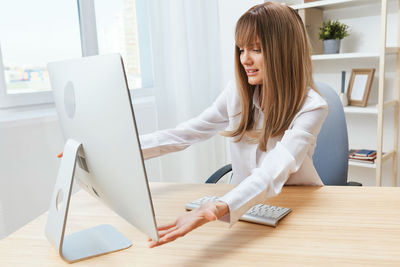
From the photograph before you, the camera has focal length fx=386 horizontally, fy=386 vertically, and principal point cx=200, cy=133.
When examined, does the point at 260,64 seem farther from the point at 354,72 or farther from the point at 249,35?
the point at 354,72

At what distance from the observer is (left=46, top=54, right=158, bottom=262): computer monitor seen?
0.66 m

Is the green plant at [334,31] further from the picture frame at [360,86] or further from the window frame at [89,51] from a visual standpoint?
the window frame at [89,51]

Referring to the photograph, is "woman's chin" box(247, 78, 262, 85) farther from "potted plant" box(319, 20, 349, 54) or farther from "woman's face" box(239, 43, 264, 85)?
"potted plant" box(319, 20, 349, 54)

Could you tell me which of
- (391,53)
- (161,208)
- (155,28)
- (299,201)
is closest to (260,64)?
(299,201)

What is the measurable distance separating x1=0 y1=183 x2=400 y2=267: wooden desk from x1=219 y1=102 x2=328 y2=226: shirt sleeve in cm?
7

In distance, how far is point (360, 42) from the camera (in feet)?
8.61

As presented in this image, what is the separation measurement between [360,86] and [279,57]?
149 centimetres

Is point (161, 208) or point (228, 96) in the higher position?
point (228, 96)

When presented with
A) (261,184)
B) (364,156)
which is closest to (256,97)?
(261,184)

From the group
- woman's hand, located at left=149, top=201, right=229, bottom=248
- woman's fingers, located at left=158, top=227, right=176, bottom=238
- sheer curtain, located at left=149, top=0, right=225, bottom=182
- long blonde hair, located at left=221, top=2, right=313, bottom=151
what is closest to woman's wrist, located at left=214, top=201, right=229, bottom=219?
woman's hand, located at left=149, top=201, right=229, bottom=248

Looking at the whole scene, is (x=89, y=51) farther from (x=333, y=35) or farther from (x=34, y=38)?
(x=333, y=35)

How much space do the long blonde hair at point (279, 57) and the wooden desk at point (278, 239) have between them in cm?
30

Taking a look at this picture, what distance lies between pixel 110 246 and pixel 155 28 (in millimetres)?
1580

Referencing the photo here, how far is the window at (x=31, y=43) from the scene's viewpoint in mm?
1764
